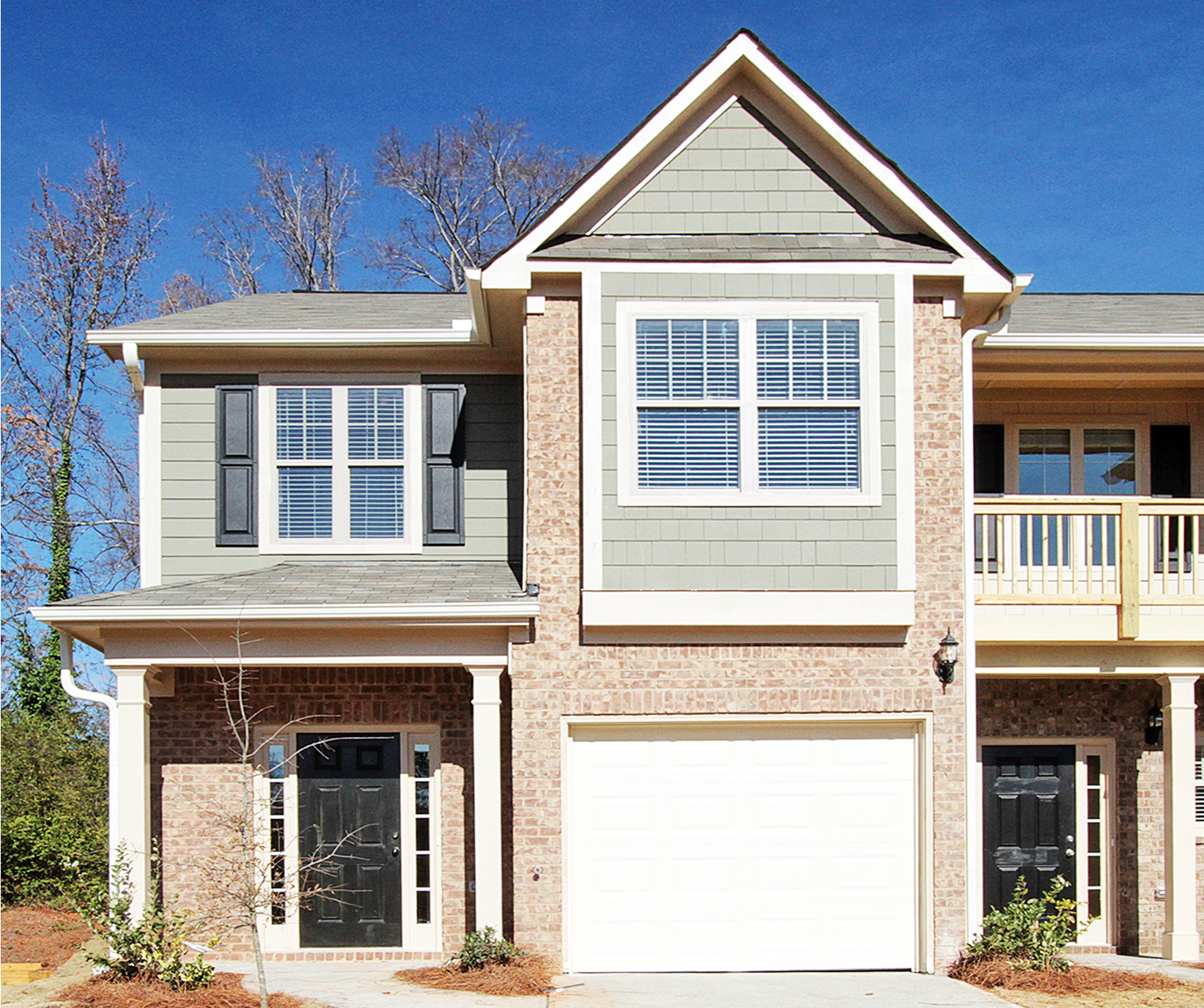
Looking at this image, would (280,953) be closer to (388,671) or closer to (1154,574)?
(388,671)

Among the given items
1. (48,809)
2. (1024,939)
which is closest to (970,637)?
(1024,939)

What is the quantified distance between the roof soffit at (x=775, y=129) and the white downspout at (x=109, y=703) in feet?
15.9

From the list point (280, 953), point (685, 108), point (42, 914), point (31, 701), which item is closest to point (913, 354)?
point (685, 108)

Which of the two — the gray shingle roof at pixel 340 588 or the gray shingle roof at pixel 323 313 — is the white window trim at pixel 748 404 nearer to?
the gray shingle roof at pixel 340 588

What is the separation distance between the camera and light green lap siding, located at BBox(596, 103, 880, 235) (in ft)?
31.9

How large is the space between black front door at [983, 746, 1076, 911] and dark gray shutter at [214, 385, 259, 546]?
24.7 ft

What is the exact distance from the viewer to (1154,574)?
11.0m

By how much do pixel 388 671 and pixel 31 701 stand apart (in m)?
9.98

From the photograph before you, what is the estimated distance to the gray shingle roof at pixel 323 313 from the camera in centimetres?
1098

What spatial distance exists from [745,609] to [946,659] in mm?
1704

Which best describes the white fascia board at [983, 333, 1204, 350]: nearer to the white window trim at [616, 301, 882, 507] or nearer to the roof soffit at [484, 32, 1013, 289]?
the roof soffit at [484, 32, 1013, 289]

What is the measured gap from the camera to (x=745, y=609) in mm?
9180

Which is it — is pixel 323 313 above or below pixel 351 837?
above

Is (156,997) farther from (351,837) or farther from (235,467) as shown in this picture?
(235,467)
